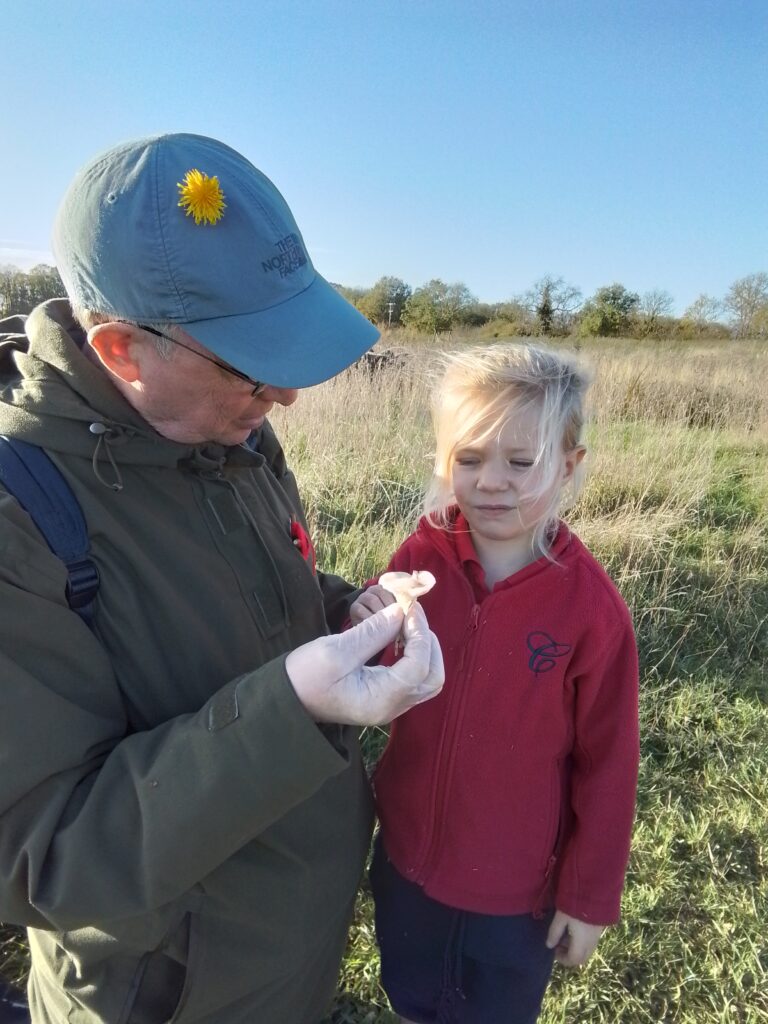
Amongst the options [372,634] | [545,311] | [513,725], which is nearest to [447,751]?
[513,725]

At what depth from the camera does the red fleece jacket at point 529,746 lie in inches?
54.7

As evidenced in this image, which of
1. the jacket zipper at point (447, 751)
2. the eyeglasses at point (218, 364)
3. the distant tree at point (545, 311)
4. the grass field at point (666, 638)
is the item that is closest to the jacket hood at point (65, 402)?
the eyeglasses at point (218, 364)

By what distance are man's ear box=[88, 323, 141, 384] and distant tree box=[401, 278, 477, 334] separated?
19841 millimetres

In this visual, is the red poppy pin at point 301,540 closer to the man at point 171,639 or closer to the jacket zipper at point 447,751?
the man at point 171,639

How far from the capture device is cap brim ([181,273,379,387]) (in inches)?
39.1

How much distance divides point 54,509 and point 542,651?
1040 mm

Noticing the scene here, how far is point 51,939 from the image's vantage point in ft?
3.61

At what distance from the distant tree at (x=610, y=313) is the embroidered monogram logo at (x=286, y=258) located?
1070 inches

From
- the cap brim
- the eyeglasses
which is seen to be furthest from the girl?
the eyeglasses

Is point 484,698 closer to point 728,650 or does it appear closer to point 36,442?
point 36,442

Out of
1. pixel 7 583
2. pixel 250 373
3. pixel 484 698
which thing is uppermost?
pixel 250 373

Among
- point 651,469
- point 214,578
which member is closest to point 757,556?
point 651,469

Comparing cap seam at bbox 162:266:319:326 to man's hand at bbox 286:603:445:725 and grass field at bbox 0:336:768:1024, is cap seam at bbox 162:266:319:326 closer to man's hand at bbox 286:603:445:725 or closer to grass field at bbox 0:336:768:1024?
man's hand at bbox 286:603:445:725

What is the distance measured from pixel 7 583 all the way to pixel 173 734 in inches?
12.5
